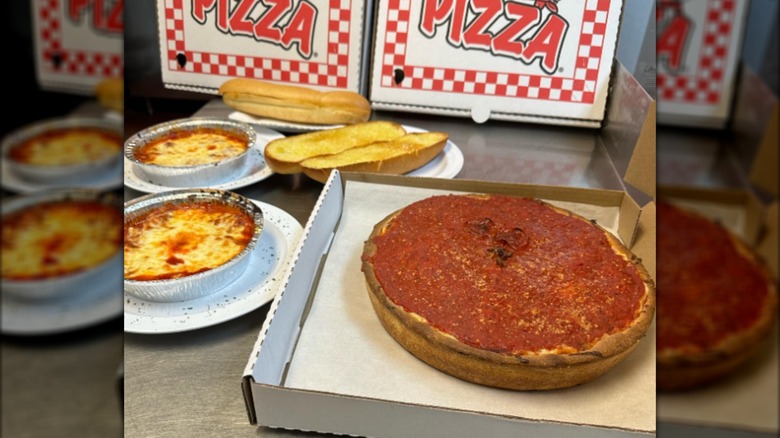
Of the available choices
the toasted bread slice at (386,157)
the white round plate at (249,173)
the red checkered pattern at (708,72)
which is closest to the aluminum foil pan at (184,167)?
the white round plate at (249,173)

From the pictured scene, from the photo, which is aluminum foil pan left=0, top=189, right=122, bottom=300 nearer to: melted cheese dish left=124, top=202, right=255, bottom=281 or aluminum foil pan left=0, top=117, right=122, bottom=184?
aluminum foil pan left=0, top=117, right=122, bottom=184

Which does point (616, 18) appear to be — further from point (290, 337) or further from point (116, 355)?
point (116, 355)

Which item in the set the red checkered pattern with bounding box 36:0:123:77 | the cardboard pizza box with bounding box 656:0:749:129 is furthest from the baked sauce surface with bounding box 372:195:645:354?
the red checkered pattern with bounding box 36:0:123:77

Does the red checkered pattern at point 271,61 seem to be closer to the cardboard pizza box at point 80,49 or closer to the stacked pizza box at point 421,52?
the stacked pizza box at point 421,52

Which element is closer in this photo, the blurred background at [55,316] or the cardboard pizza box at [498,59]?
the blurred background at [55,316]

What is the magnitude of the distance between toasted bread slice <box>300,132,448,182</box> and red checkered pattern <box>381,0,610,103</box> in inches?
4.6

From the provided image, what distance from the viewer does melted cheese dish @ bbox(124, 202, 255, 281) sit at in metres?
1.04

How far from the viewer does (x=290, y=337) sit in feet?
3.25

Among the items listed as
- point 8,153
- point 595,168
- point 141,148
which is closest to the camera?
point 8,153

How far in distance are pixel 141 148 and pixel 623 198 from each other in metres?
0.92

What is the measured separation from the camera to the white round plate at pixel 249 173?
117 cm

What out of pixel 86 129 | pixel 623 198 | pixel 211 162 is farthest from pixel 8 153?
pixel 623 198

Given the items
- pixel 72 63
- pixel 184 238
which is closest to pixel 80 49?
pixel 72 63

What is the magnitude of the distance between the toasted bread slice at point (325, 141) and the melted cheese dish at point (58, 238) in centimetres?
98
